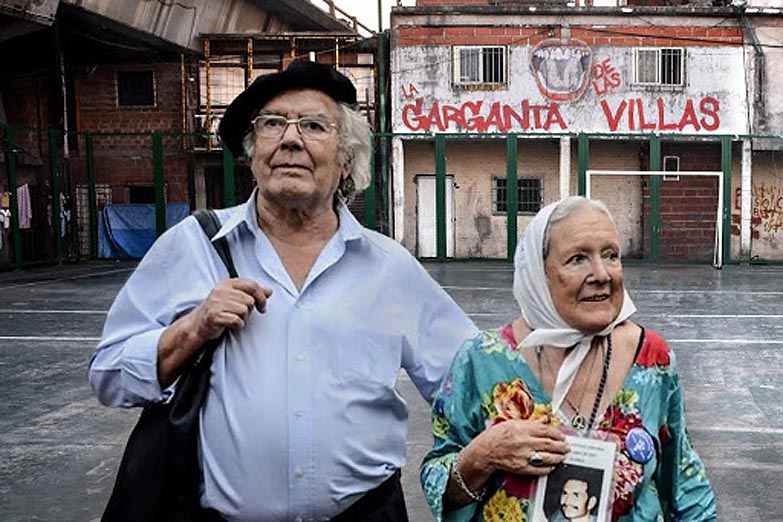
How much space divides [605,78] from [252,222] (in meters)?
23.6

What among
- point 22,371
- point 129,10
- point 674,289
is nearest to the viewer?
point 22,371

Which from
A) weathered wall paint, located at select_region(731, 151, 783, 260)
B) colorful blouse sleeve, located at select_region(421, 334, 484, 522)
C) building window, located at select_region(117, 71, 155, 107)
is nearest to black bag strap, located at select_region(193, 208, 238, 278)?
colorful blouse sleeve, located at select_region(421, 334, 484, 522)

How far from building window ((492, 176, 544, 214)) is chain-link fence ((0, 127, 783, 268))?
0.03 m

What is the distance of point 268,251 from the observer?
2.51 metres

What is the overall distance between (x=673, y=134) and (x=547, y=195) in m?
3.69

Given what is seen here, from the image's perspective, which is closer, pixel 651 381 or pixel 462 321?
pixel 651 381

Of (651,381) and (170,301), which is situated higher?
(170,301)

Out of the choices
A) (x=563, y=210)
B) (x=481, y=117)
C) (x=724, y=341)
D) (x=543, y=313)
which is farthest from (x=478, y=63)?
(x=543, y=313)

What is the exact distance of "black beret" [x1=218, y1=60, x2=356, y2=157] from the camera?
8.32ft

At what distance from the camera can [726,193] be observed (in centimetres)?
2319

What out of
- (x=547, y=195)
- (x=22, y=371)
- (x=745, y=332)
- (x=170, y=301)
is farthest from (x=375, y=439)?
(x=547, y=195)

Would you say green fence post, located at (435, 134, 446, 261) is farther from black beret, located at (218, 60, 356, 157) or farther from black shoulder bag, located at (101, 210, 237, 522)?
black shoulder bag, located at (101, 210, 237, 522)

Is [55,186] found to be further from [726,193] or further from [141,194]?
[726,193]

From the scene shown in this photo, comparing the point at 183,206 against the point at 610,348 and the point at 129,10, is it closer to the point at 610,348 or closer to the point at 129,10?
the point at 129,10
